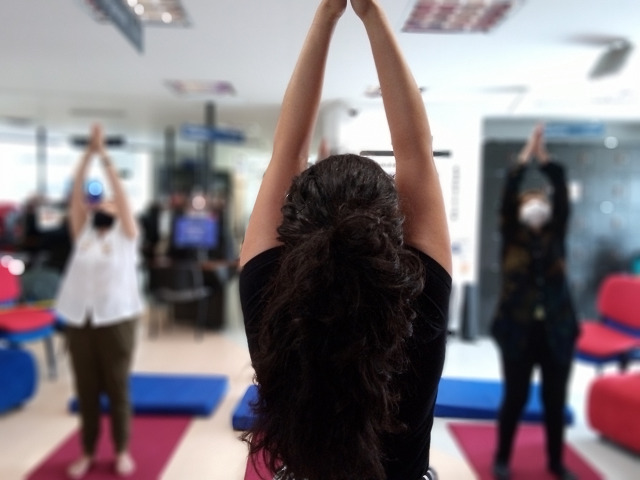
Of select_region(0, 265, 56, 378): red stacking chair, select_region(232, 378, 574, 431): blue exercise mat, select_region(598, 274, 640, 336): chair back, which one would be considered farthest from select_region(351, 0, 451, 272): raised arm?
select_region(0, 265, 56, 378): red stacking chair

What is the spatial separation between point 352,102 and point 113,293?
1.92m

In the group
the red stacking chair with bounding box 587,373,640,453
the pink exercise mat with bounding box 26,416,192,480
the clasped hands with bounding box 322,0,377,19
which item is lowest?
the pink exercise mat with bounding box 26,416,192,480

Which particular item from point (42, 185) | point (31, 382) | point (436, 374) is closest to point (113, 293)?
point (31, 382)

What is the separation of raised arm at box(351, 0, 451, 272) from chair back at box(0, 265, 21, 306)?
159 inches

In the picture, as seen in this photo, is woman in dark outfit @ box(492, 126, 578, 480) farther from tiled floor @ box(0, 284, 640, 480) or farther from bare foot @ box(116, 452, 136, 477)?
bare foot @ box(116, 452, 136, 477)

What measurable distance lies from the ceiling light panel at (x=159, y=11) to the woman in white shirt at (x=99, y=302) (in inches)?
37.9

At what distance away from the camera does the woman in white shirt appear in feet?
8.05

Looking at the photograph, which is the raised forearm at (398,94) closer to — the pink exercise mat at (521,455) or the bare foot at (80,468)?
the pink exercise mat at (521,455)

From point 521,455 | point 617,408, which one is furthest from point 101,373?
point 617,408

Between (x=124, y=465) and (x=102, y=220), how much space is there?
136 cm

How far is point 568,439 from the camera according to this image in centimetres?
320

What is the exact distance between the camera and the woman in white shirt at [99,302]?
245cm

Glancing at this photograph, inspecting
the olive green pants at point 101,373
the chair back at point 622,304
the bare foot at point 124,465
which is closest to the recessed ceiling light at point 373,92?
the olive green pants at point 101,373

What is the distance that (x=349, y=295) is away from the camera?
2.23 feet
